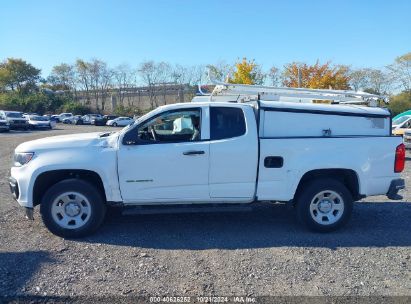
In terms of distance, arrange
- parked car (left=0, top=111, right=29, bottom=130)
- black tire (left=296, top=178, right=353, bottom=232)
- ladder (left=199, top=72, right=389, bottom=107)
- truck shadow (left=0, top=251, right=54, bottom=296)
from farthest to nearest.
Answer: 1. parked car (left=0, top=111, right=29, bottom=130)
2. ladder (left=199, top=72, right=389, bottom=107)
3. black tire (left=296, top=178, right=353, bottom=232)
4. truck shadow (left=0, top=251, right=54, bottom=296)

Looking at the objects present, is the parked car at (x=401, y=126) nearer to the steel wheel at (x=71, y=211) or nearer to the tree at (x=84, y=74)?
the steel wheel at (x=71, y=211)

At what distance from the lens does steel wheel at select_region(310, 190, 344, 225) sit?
5.52 m

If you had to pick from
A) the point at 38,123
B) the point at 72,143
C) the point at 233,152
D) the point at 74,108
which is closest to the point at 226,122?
the point at 233,152

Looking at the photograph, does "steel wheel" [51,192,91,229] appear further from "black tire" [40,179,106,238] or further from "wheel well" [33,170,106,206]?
"wheel well" [33,170,106,206]

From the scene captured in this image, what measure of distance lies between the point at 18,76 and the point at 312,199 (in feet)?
293

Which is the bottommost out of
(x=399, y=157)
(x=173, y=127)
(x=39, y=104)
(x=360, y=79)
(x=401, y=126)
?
Result: (x=401, y=126)

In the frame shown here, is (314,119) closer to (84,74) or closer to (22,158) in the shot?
(22,158)

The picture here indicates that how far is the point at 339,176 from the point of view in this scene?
18.8 feet

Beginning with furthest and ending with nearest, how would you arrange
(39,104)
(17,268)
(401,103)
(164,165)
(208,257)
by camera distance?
(39,104), (401,103), (164,165), (208,257), (17,268)

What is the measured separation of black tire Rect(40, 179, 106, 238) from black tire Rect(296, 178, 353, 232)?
9.40 ft

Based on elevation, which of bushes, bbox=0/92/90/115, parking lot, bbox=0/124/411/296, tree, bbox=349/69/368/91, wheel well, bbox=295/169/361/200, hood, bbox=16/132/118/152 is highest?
tree, bbox=349/69/368/91

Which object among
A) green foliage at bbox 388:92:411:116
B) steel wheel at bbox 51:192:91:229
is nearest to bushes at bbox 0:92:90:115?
green foliage at bbox 388:92:411:116

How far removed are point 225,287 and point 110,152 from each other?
8.04 ft

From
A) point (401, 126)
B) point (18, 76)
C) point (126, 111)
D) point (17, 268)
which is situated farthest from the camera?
point (18, 76)
